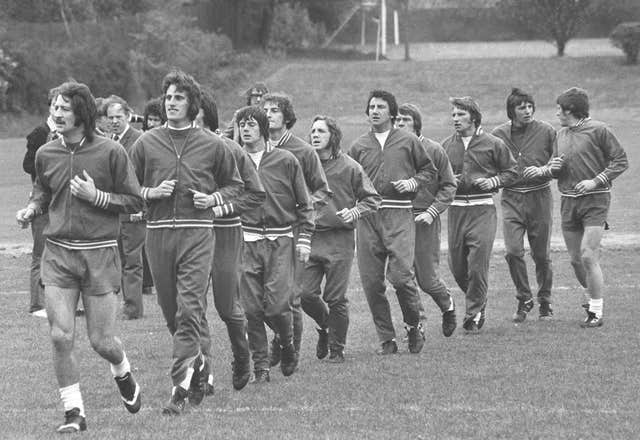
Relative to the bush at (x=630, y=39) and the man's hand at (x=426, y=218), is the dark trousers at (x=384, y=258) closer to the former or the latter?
the man's hand at (x=426, y=218)

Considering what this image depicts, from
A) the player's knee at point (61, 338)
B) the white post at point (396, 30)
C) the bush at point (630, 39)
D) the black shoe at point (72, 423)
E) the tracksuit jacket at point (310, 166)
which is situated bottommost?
the white post at point (396, 30)

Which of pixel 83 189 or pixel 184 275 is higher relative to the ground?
pixel 83 189

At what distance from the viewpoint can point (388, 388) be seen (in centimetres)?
952

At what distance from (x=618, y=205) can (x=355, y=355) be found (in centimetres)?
1575

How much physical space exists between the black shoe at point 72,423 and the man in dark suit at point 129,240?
17.4 feet

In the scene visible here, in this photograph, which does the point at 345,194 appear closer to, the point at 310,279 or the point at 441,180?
the point at 310,279

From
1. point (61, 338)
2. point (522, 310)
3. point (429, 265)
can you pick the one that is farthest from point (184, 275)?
point (522, 310)

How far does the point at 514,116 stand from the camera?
1337 cm

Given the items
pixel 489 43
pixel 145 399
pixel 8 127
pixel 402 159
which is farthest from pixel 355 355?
pixel 489 43

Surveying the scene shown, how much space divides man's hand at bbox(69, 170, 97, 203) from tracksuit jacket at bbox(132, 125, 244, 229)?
614 mm

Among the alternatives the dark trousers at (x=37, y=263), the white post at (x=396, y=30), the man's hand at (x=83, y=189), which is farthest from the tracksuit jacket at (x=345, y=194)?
the white post at (x=396, y=30)

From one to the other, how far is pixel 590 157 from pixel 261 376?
4510mm

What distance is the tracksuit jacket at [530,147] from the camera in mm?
13312

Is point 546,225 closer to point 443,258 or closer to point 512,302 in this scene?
point 512,302
